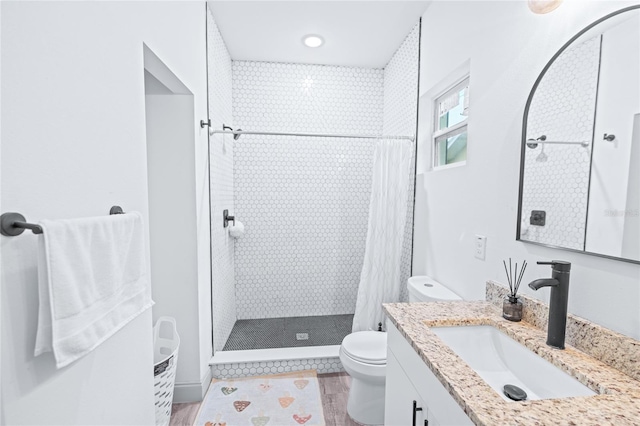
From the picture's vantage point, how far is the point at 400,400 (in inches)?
45.9

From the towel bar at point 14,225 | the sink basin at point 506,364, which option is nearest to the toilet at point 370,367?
the sink basin at point 506,364

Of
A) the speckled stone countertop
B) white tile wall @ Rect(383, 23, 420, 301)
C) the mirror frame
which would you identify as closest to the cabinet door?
the speckled stone countertop

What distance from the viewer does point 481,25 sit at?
1490 millimetres

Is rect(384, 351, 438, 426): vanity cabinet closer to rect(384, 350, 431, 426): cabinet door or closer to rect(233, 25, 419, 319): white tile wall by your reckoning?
rect(384, 350, 431, 426): cabinet door

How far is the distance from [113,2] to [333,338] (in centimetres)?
263

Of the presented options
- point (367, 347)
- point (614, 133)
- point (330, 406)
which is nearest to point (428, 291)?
point (367, 347)

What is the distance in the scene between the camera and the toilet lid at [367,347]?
67.7 inches

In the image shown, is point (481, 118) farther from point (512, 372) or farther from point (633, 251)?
point (512, 372)

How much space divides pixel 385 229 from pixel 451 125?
880mm

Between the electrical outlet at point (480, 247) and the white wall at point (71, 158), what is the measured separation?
1.61 metres

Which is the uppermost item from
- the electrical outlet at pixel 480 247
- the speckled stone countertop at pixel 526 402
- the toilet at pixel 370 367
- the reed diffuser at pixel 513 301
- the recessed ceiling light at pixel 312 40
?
the recessed ceiling light at pixel 312 40

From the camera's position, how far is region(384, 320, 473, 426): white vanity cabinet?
0.81m

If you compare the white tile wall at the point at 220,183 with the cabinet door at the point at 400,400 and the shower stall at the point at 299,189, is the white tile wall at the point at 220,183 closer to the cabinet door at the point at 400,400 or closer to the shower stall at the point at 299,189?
the shower stall at the point at 299,189

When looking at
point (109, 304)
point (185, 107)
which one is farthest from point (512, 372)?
point (185, 107)
